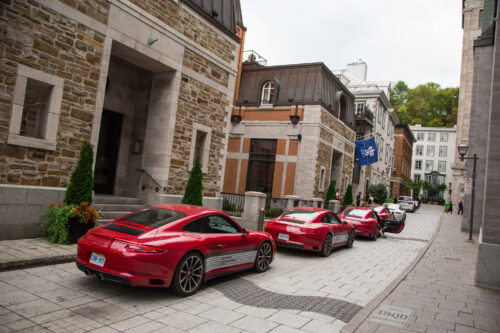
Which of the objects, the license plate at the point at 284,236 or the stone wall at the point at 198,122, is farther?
the stone wall at the point at 198,122

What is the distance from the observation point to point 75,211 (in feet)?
25.0

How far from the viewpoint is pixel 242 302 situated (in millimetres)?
5484

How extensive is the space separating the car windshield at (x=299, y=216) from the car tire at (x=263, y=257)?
8.16ft

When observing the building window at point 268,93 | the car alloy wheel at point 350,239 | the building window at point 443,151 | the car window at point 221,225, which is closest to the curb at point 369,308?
the car window at point 221,225

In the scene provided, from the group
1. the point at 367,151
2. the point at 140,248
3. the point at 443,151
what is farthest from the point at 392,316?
the point at 443,151

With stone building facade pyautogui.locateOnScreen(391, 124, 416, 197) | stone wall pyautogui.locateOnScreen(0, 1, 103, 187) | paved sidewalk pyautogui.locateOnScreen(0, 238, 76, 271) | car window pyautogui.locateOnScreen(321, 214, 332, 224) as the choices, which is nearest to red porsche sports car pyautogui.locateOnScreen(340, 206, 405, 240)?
car window pyautogui.locateOnScreen(321, 214, 332, 224)

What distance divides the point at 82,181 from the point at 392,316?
6.85 meters

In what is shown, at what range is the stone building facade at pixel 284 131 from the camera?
73.3ft

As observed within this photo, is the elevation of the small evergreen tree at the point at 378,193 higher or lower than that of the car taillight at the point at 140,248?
higher

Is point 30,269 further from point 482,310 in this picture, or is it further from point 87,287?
point 482,310

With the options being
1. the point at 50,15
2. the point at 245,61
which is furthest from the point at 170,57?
the point at 245,61

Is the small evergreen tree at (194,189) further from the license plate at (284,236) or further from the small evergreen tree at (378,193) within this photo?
the small evergreen tree at (378,193)

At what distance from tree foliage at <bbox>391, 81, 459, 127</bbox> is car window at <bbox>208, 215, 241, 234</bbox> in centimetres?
7615

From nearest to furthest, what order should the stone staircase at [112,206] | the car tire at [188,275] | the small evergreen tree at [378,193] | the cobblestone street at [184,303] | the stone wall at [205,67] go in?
1. the cobblestone street at [184,303]
2. the car tire at [188,275]
3. the stone staircase at [112,206]
4. the stone wall at [205,67]
5. the small evergreen tree at [378,193]
